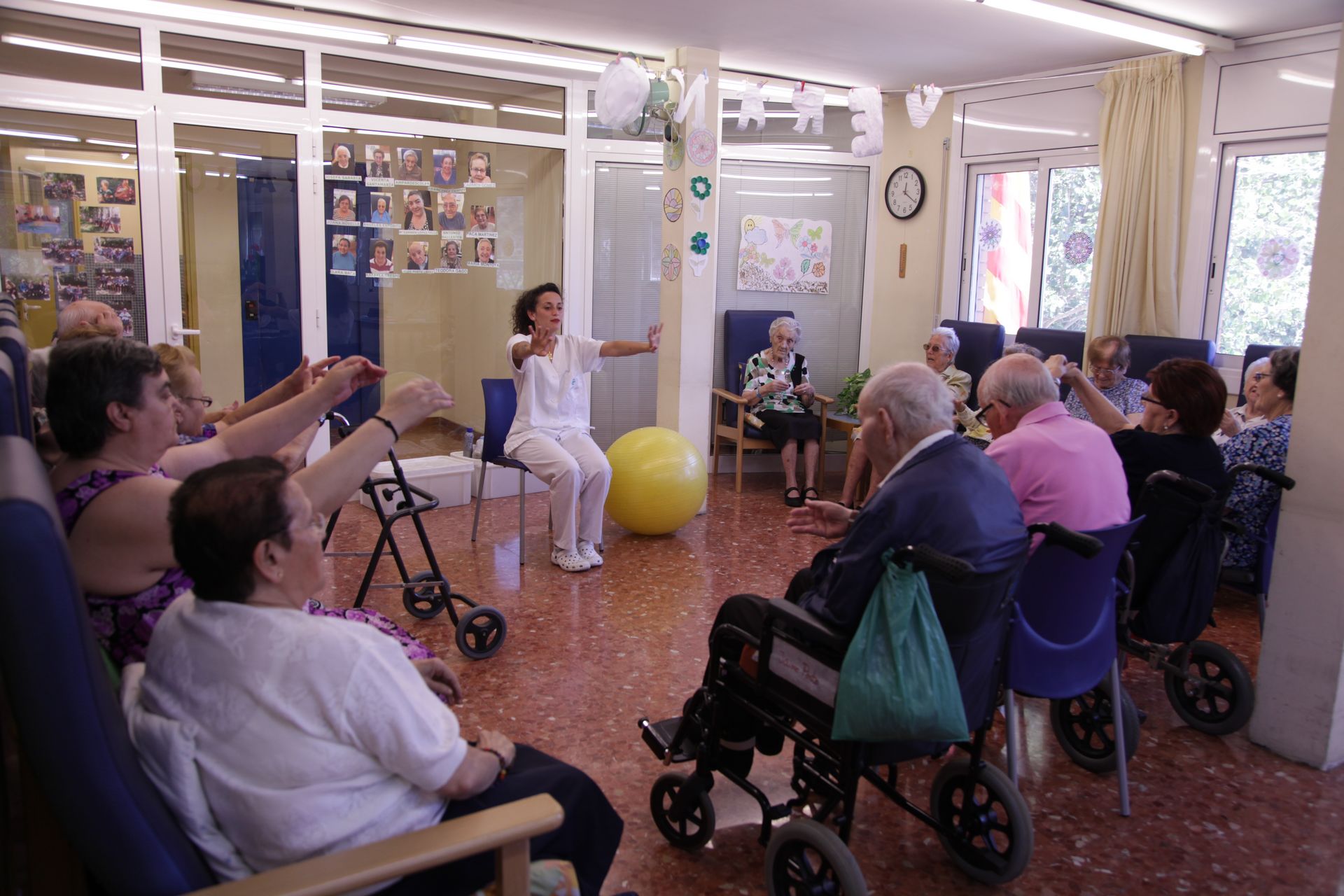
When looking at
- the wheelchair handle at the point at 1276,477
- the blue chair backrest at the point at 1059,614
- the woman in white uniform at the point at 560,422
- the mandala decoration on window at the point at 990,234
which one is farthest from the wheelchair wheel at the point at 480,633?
the mandala decoration on window at the point at 990,234

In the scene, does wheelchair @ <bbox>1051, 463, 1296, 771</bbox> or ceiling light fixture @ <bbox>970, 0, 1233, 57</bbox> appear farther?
ceiling light fixture @ <bbox>970, 0, 1233, 57</bbox>

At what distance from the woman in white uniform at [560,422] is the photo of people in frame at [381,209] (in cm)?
146

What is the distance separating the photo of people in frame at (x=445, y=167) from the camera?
6152 millimetres

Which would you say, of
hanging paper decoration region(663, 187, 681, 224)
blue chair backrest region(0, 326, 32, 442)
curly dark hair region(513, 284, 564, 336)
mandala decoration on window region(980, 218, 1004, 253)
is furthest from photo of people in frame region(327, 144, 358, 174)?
mandala decoration on window region(980, 218, 1004, 253)

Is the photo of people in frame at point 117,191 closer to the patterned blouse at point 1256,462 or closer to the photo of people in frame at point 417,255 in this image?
the photo of people in frame at point 417,255

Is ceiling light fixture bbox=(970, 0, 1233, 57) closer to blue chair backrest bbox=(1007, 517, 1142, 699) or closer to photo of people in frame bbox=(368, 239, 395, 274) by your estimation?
blue chair backrest bbox=(1007, 517, 1142, 699)

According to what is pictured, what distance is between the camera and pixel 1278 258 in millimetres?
5371

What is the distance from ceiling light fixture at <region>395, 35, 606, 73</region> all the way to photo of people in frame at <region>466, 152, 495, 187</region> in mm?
598

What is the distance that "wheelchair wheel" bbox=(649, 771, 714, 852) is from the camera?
2441mm

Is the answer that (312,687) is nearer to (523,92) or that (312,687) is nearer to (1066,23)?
(1066,23)

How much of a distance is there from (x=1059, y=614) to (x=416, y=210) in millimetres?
4851

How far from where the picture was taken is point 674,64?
5.74 meters

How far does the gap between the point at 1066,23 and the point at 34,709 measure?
17.4 feet

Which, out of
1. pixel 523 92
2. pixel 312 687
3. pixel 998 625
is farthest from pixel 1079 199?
pixel 312 687
